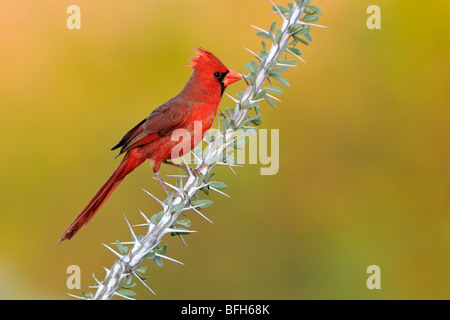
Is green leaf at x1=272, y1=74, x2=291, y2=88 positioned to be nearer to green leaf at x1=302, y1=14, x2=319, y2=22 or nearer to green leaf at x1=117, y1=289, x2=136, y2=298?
green leaf at x1=302, y1=14, x2=319, y2=22

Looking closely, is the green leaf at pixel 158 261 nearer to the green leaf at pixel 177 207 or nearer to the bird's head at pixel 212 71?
the green leaf at pixel 177 207

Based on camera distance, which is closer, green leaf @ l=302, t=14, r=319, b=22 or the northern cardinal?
green leaf @ l=302, t=14, r=319, b=22

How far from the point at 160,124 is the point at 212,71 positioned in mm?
348

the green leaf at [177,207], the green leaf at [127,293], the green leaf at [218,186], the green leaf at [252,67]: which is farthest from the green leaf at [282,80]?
the green leaf at [127,293]

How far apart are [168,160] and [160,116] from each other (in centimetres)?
24

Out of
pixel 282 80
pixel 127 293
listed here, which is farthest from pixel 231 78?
pixel 127 293

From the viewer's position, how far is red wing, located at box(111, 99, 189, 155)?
2.55m

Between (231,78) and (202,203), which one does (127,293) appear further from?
(231,78)

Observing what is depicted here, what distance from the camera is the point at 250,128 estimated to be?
1838mm

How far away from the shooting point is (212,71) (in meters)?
2.56

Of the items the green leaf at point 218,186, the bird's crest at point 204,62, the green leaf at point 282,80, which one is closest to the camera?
the green leaf at point 282,80

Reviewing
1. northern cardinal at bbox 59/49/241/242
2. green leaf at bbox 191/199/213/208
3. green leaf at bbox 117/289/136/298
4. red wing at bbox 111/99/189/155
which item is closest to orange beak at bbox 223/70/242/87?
northern cardinal at bbox 59/49/241/242

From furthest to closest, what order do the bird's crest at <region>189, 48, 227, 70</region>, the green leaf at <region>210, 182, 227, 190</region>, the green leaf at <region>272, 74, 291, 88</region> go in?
the bird's crest at <region>189, 48, 227, 70</region> < the green leaf at <region>210, 182, 227, 190</region> < the green leaf at <region>272, 74, 291, 88</region>

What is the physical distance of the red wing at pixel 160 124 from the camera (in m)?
2.55
